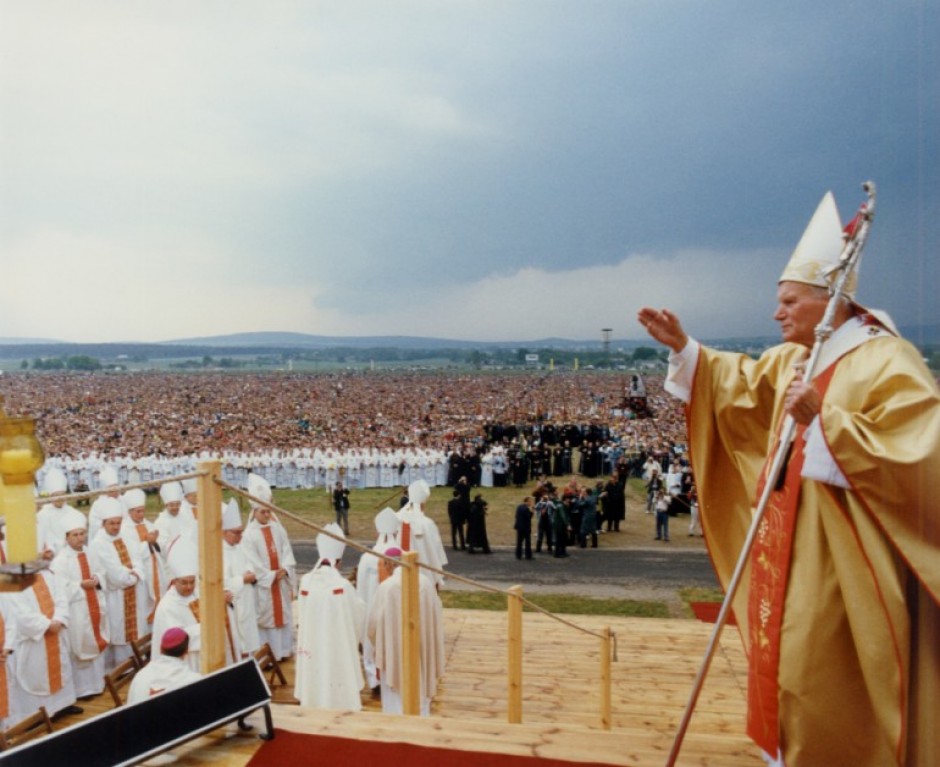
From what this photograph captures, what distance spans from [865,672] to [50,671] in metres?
7.35

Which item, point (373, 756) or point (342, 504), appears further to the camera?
point (342, 504)

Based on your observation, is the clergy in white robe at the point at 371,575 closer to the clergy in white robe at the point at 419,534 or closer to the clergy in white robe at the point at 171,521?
the clergy in white robe at the point at 419,534

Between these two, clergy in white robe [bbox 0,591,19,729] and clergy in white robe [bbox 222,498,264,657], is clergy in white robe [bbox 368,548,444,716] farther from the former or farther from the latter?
clergy in white robe [bbox 0,591,19,729]

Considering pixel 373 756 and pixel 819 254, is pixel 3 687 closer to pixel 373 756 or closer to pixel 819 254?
pixel 373 756

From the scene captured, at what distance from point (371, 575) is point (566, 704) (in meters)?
2.84

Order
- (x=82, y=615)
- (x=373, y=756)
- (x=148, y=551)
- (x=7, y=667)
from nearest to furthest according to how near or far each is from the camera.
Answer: (x=373, y=756)
(x=7, y=667)
(x=82, y=615)
(x=148, y=551)

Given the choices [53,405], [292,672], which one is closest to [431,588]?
[292,672]

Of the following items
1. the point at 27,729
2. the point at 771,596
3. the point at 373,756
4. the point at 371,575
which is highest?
the point at 771,596

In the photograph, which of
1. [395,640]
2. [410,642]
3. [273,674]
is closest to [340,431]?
[273,674]

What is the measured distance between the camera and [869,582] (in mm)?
2535

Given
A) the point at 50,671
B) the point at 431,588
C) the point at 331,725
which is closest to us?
the point at 331,725

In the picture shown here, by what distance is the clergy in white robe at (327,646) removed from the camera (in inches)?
279

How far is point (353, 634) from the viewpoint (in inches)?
286

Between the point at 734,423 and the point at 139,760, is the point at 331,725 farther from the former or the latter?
the point at 734,423
